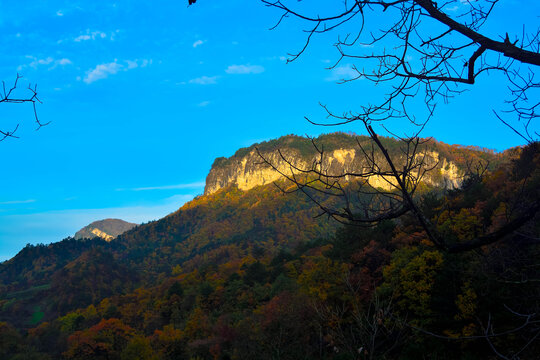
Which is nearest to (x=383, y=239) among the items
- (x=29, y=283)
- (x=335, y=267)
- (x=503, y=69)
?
(x=335, y=267)

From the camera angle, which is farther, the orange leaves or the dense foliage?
the orange leaves

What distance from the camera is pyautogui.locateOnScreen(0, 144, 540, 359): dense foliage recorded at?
9.02m

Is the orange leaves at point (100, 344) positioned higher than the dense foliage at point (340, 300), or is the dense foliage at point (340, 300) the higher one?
the dense foliage at point (340, 300)

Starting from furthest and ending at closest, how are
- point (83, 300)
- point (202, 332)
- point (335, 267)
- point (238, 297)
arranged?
point (83, 300)
point (238, 297)
point (202, 332)
point (335, 267)

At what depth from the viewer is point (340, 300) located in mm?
25422

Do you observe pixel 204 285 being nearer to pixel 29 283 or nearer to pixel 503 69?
pixel 503 69

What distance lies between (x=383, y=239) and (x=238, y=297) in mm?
17824

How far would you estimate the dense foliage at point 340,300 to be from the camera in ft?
29.6

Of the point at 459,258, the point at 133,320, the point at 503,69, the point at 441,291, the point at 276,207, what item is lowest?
the point at 133,320

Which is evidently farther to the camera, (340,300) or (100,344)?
(100,344)

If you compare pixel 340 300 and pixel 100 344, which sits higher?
pixel 340 300

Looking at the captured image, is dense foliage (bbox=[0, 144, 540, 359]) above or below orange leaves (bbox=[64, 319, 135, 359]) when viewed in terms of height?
above

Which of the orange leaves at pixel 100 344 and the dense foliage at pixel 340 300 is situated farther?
the orange leaves at pixel 100 344

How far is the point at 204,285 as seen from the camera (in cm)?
4534
